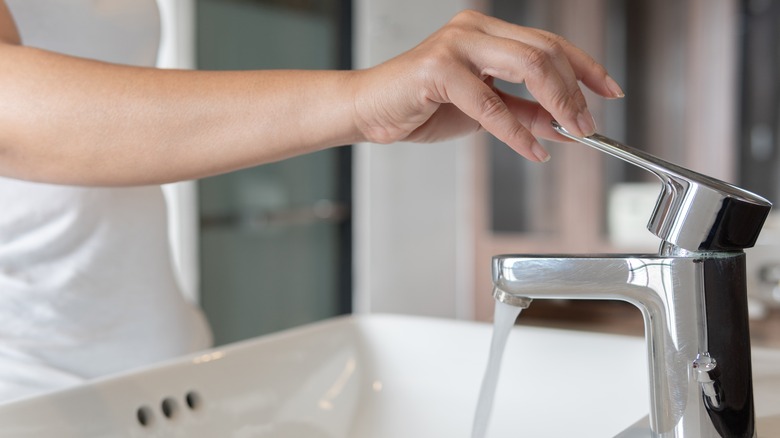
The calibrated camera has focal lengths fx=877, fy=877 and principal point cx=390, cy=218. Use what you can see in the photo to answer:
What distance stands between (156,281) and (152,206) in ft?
0.23

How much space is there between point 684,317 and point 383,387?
0.39 metres

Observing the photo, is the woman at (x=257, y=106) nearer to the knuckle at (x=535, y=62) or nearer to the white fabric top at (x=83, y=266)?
the knuckle at (x=535, y=62)

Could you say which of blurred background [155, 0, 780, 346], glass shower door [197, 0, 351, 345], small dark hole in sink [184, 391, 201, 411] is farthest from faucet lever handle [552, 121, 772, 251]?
glass shower door [197, 0, 351, 345]

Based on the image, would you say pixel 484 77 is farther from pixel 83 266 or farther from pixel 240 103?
pixel 83 266

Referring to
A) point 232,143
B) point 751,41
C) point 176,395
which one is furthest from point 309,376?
point 751,41

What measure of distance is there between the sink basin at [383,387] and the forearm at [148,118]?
0.16 m

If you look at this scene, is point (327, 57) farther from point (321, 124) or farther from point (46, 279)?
point (321, 124)

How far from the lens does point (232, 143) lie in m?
0.54

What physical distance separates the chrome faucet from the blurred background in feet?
5.42

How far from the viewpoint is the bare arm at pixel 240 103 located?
499 mm

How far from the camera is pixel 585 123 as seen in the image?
0.50m

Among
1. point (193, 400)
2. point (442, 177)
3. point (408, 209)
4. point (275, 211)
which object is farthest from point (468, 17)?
point (442, 177)

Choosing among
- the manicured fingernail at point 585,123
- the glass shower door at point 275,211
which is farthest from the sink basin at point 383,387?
the glass shower door at point 275,211

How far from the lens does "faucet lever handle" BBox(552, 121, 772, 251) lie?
0.45 metres
